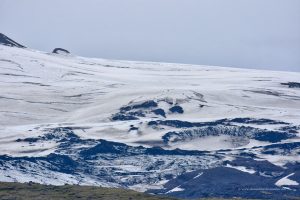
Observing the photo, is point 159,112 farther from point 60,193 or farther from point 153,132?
point 60,193

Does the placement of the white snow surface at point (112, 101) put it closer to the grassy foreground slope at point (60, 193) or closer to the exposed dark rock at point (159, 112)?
the exposed dark rock at point (159, 112)

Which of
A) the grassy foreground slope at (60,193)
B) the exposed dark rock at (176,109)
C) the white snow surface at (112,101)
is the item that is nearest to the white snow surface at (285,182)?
the white snow surface at (112,101)

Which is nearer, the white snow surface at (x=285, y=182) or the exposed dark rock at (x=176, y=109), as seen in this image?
the white snow surface at (x=285, y=182)

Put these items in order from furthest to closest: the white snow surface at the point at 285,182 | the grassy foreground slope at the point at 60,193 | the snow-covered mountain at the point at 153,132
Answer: the snow-covered mountain at the point at 153,132 → the white snow surface at the point at 285,182 → the grassy foreground slope at the point at 60,193

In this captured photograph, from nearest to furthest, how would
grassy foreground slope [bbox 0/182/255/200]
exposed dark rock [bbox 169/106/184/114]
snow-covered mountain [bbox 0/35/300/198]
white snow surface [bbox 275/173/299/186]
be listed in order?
grassy foreground slope [bbox 0/182/255/200] < white snow surface [bbox 275/173/299/186] < snow-covered mountain [bbox 0/35/300/198] < exposed dark rock [bbox 169/106/184/114]

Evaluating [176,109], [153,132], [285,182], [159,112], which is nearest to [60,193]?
[285,182]

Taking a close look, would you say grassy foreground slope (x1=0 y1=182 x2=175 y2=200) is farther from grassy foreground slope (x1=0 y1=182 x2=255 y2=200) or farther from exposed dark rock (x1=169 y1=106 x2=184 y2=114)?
exposed dark rock (x1=169 y1=106 x2=184 y2=114)

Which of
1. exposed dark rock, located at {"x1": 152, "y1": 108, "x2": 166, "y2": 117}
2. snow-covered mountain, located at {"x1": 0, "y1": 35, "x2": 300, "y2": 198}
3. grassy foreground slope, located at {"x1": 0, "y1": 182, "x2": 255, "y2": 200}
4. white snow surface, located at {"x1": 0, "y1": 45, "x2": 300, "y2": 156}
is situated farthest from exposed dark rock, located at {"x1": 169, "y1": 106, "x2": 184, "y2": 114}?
grassy foreground slope, located at {"x1": 0, "y1": 182, "x2": 255, "y2": 200}

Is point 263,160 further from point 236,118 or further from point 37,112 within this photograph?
point 37,112

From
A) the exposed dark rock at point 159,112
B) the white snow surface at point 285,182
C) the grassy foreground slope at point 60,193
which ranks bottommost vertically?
the white snow surface at point 285,182
